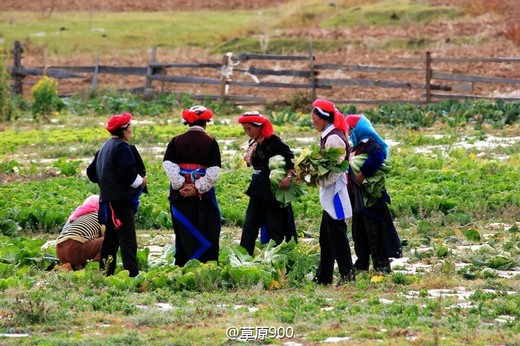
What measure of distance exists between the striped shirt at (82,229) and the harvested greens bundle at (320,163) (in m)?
2.34

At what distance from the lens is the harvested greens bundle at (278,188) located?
11.5 meters

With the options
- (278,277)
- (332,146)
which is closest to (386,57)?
(332,146)

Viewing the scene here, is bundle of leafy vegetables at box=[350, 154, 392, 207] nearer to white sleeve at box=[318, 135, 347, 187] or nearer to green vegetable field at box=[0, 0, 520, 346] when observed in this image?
green vegetable field at box=[0, 0, 520, 346]

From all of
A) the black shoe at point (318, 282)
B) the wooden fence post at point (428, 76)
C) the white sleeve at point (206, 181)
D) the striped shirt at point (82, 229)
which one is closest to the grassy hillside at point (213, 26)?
the wooden fence post at point (428, 76)

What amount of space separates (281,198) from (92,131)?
42.0ft

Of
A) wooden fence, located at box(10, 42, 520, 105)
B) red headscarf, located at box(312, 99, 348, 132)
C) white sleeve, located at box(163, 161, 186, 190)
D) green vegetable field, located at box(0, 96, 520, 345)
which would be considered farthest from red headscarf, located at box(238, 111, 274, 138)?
wooden fence, located at box(10, 42, 520, 105)

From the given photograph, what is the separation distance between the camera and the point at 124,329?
8.44 m

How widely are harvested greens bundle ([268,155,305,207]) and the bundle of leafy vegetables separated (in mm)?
755

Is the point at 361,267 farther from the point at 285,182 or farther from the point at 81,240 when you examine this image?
the point at 81,240

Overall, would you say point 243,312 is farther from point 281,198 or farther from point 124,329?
point 281,198

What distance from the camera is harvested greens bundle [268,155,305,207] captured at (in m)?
11.5

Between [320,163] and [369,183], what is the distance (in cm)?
84

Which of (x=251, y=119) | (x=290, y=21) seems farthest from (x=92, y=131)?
(x=290, y=21)

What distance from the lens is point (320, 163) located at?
10484mm
